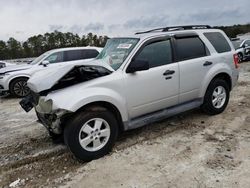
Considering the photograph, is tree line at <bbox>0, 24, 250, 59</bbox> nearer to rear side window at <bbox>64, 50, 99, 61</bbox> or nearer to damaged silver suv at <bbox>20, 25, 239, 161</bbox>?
rear side window at <bbox>64, 50, 99, 61</bbox>

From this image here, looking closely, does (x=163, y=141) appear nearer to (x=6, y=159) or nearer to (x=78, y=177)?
(x=78, y=177)

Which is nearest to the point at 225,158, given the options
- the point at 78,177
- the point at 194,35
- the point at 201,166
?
the point at 201,166

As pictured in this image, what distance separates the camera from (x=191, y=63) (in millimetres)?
5180

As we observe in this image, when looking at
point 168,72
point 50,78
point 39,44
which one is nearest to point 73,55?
point 168,72

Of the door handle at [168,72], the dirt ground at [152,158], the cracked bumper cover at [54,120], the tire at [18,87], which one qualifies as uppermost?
the door handle at [168,72]

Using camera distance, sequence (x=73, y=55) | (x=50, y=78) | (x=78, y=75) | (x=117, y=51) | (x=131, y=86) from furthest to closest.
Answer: (x=73, y=55)
(x=117, y=51)
(x=131, y=86)
(x=78, y=75)
(x=50, y=78)

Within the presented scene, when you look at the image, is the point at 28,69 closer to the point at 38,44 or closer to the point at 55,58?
the point at 55,58

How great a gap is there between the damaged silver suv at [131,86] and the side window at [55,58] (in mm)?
5086

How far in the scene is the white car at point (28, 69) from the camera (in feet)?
31.1

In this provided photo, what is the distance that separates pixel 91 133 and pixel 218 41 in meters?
3.44

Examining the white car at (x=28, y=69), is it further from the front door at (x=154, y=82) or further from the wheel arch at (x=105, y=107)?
the wheel arch at (x=105, y=107)

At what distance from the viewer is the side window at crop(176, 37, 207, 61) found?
16.9ft

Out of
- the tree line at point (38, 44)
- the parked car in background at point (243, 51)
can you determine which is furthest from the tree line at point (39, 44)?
the parked car in background at point (243, 51)

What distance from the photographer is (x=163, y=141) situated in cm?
469
